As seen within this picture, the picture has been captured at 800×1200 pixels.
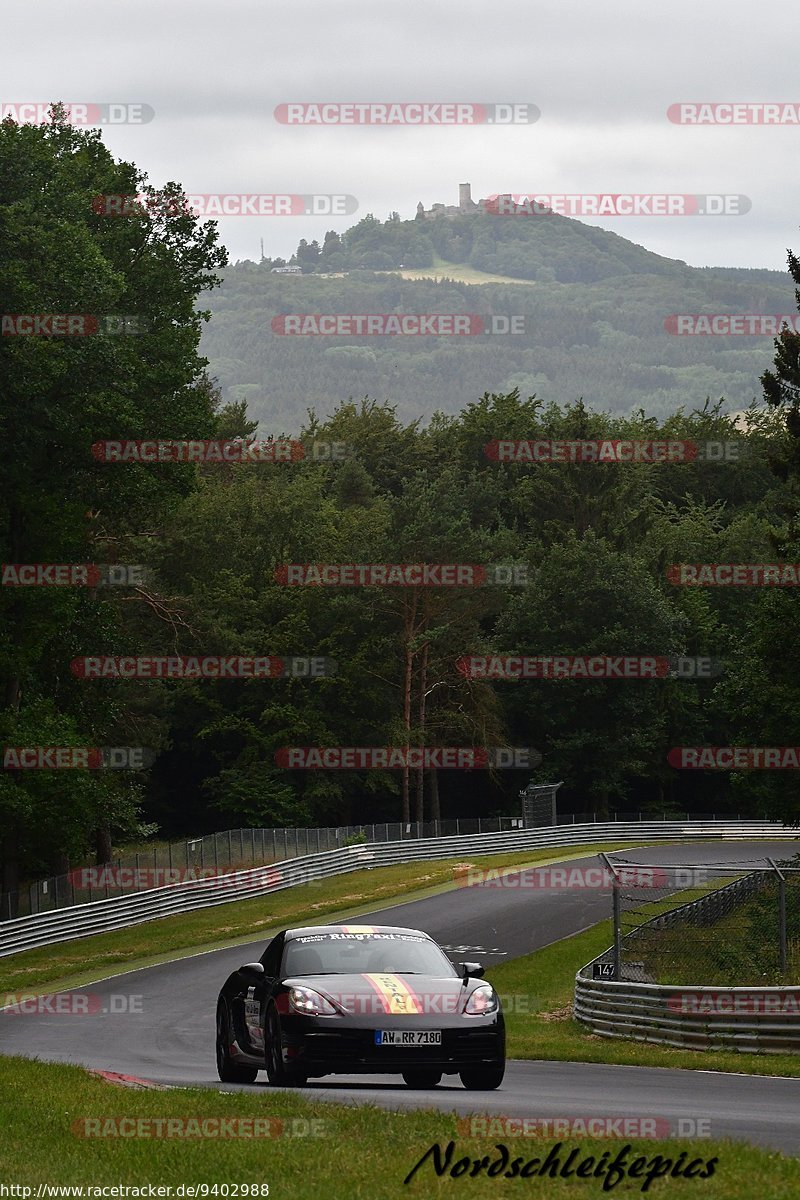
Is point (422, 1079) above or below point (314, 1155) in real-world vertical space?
below

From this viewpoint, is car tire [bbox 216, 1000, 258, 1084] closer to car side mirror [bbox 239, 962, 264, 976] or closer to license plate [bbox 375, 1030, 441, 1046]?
car side mirror [bbox 239, 962, 264, 976]

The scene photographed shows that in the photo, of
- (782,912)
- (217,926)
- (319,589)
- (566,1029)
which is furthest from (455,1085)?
(319,589)

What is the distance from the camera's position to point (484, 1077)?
14.3 meters

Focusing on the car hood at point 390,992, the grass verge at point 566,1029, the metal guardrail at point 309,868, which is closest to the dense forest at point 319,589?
the metal guardrail at point 309,868

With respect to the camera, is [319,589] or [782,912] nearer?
[782,912]

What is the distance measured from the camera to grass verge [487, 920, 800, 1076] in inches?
735

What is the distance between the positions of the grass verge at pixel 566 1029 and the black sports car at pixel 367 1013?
4439 mm

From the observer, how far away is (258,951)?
38.9 metres

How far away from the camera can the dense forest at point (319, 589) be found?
40.7 meters

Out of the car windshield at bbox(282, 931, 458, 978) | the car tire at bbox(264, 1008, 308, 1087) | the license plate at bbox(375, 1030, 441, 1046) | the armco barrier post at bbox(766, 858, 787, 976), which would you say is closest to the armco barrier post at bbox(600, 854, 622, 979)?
the armco barrier post at bbox(766, 858, 787, 976)

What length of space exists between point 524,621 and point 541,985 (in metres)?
54.5

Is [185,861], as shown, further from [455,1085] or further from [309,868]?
[455,1085]

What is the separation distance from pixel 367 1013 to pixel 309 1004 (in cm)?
49

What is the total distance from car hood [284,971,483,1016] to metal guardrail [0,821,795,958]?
90.7 ft
